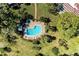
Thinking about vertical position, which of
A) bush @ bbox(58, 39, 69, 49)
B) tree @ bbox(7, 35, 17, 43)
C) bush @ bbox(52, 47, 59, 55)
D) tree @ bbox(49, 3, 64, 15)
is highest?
tree @ bbox(49, 3, 64, 15)

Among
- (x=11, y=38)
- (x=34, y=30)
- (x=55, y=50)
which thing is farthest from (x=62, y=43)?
(x=11, y=38)

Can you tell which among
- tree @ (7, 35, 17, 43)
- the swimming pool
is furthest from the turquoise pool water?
tree @ (7, 35, 17, 43)

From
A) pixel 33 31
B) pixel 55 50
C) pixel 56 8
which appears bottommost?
pixel 55 50

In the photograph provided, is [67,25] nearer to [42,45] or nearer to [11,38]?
[42,45]

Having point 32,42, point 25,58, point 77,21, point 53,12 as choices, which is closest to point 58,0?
point 53,12

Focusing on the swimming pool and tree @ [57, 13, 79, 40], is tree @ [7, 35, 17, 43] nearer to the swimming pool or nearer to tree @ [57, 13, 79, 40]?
the swimming pool

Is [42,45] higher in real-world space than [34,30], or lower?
lower

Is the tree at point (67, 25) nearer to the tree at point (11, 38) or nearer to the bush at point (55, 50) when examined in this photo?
the bush at point (55, 50)
